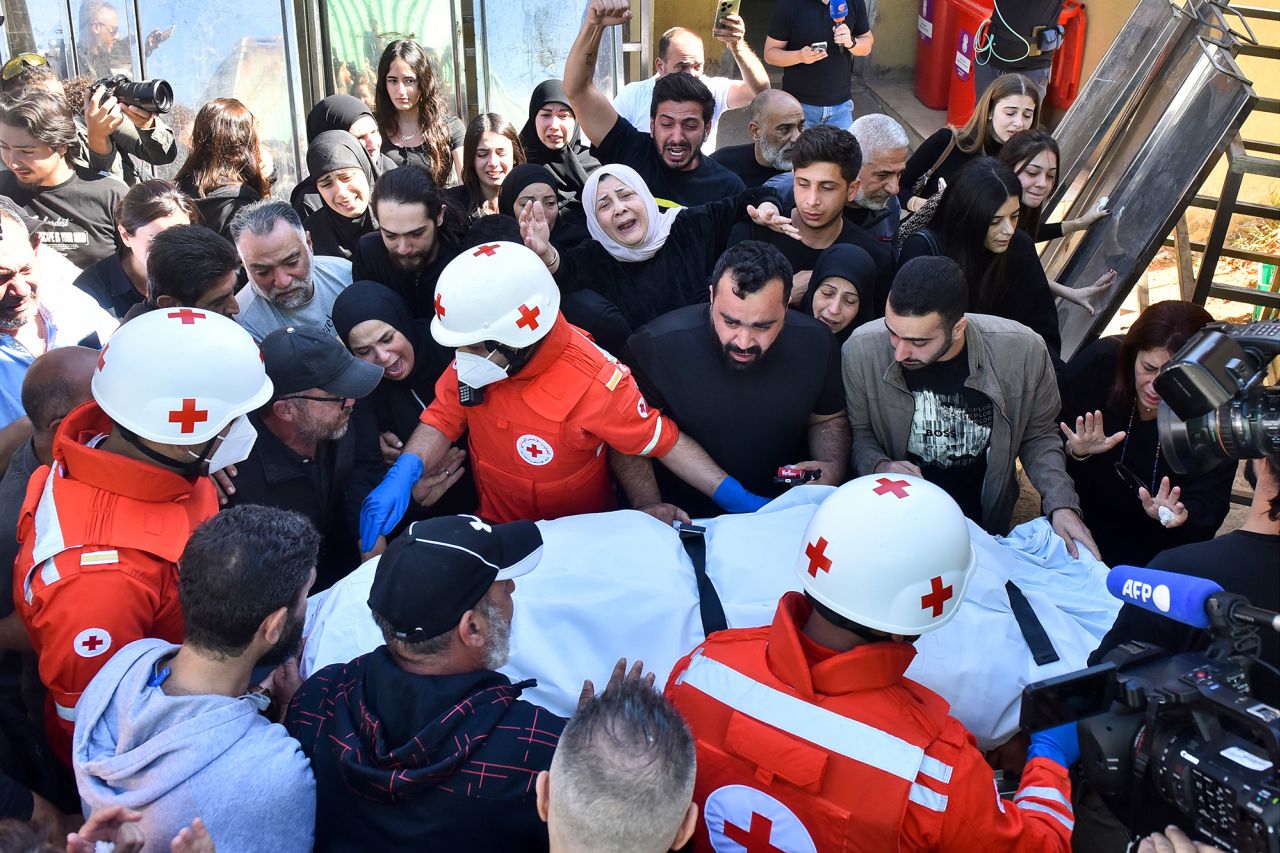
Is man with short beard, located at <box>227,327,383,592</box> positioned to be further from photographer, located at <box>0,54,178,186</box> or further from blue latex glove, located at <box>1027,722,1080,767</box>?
photographer, located at <box>0,54,178,186</box>

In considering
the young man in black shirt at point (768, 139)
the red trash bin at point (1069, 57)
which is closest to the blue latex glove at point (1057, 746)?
the young man in black shirt at point (768, 139)

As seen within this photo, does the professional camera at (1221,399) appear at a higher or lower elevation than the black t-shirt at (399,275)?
higher

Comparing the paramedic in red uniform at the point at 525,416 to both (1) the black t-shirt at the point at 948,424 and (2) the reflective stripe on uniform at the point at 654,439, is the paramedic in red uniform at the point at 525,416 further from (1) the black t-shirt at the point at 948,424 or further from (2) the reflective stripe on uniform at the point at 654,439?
(1) the black t-shirt at the point at 948,424

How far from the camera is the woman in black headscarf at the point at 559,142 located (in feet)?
15.7

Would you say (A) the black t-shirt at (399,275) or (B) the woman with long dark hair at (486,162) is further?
(B) the woman with long dark hair at (486,162)

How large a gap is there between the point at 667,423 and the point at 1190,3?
170 inches

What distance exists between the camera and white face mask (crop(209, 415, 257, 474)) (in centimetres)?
245

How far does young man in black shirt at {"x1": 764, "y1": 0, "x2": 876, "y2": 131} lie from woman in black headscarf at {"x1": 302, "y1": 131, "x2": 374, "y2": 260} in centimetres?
314

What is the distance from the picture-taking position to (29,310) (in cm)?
322

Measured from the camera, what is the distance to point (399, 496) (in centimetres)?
301

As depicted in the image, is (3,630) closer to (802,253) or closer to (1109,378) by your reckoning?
(802,253)

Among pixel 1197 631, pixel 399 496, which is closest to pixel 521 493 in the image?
pixel 399 496

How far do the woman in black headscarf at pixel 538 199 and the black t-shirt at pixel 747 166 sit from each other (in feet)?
3.58

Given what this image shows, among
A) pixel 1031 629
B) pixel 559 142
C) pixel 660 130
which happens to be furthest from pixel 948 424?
pixel 559 142
